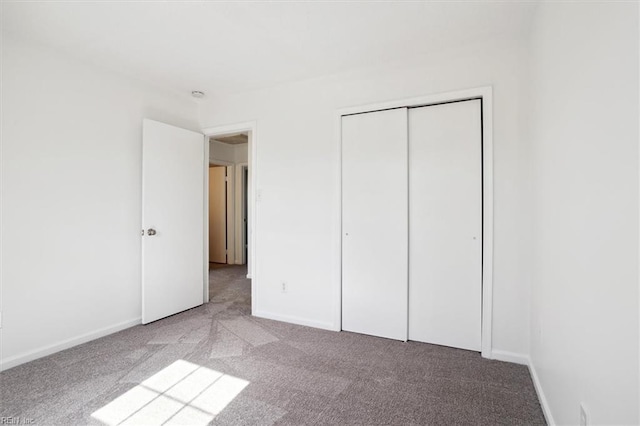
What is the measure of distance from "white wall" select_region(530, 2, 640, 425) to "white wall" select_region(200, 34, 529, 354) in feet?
1.85

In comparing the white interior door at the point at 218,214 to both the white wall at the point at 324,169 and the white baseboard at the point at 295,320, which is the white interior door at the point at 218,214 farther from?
the white baseboard at the point at 295,320

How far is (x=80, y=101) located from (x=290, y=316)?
279 centimetres

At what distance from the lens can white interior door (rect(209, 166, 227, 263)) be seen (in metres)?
6.73

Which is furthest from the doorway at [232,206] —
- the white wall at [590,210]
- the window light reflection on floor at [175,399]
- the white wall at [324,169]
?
the white wall at [590,210]

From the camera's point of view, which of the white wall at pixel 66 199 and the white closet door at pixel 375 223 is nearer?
the white wall at pixel 66 199

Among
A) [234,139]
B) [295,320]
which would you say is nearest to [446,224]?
[295,320]

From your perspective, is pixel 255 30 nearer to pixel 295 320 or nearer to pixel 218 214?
pixel 295 320

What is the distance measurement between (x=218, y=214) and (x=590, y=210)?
652 centimetres

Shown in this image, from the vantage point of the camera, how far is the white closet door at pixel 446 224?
2.55 metres

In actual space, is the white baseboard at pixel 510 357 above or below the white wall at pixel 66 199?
below

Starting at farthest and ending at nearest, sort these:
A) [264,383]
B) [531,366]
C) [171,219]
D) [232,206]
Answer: [232,206] < [171,219] < [531,366] < [264,383]

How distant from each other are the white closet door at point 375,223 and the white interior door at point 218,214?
4.34 meters

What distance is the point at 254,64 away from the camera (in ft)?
9.41

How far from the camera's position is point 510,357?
241cm
